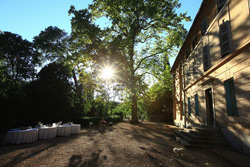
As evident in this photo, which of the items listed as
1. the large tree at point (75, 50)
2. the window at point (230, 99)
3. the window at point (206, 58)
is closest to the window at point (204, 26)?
the window at point (206, 58)

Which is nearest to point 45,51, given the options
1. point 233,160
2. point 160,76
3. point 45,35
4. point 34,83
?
point 45,35

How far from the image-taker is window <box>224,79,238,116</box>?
253 inches

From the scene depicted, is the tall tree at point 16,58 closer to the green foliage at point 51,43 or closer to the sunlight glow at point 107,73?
the green foliage at point 51,43

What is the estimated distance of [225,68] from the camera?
689 centimetres

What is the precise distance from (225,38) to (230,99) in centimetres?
283

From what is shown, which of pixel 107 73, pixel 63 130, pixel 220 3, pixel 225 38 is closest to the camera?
pixel 225 38

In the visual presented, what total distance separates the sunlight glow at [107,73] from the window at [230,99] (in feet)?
41.8

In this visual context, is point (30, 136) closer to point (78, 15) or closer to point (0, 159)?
point (0, 159)

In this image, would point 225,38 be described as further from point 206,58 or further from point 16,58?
point 16,58

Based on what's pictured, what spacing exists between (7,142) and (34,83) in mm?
9184

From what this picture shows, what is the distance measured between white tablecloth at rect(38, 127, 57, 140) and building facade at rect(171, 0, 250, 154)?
9.95 m

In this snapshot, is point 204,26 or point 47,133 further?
point 47,133

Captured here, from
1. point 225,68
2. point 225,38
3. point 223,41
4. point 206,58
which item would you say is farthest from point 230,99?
point 206,58

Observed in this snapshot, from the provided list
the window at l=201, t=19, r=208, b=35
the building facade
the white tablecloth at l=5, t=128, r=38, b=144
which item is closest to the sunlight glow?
the building facade
